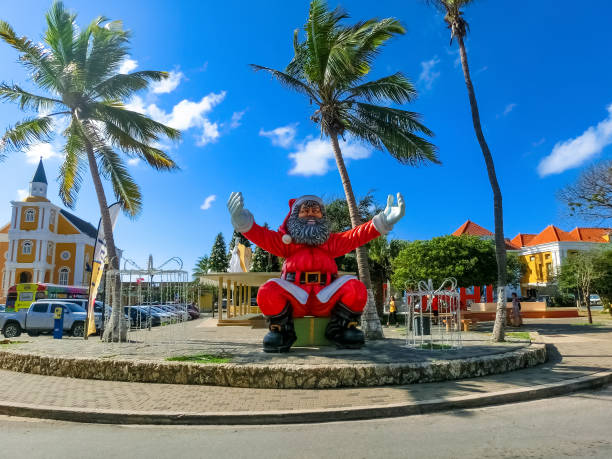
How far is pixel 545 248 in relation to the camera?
50188mm

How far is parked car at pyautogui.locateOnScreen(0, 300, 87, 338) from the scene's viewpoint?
57.3ft

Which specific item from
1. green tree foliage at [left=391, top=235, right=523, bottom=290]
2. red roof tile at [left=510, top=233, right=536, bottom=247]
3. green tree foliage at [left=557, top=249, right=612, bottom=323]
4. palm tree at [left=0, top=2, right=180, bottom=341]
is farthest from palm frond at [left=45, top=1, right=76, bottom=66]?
red roof tile at [left=510, top=233, right=536, bottom=247]

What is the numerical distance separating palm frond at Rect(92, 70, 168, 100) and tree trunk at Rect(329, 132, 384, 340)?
18.6ft

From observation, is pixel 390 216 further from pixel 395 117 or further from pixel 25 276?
pixel 25 276

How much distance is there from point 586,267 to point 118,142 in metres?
23.5

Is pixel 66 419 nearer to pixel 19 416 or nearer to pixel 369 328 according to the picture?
pixel 19 416

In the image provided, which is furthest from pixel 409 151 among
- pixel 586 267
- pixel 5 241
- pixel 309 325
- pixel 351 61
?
pixel 5 241

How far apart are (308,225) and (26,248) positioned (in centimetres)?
4521

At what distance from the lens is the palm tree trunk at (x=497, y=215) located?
10734 millimetres

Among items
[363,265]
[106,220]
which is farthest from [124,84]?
[363,265]

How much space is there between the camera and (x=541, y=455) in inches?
160

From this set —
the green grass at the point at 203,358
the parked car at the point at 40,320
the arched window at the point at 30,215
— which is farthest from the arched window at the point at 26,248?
the green grass at the point at 203,358

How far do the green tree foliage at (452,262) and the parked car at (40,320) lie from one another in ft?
48.1

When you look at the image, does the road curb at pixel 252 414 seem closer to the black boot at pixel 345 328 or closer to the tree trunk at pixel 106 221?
the black boot at pixel 345 328
